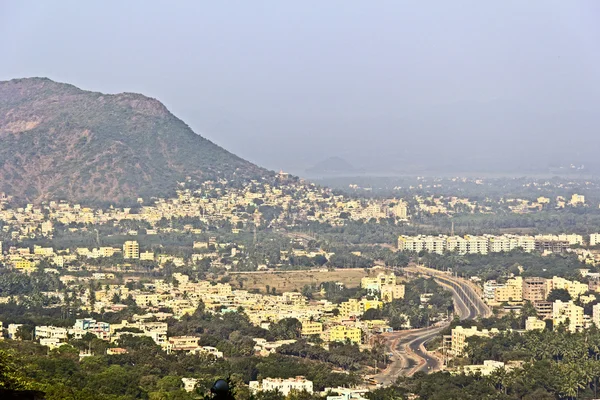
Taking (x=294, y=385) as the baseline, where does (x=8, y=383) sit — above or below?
above

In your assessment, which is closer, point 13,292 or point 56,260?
point 13,292

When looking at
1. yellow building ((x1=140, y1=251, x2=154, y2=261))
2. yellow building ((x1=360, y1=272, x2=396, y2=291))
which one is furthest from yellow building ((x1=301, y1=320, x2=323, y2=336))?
yellow building ((x1=140, y1=251, x2=154, y2=261))

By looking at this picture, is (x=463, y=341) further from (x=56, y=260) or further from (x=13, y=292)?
(x=56, y=260)

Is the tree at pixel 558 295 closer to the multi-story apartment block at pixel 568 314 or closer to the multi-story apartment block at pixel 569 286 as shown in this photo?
the multi-story apartment block at pixel 569 286

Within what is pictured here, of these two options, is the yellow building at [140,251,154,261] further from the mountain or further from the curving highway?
the mountain

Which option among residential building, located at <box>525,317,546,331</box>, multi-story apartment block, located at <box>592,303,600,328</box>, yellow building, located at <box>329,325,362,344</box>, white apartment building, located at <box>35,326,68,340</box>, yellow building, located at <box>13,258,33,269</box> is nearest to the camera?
white apartment building, located at <box>35,326,68,340</box>

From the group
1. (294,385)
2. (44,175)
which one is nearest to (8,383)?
(294,385)
